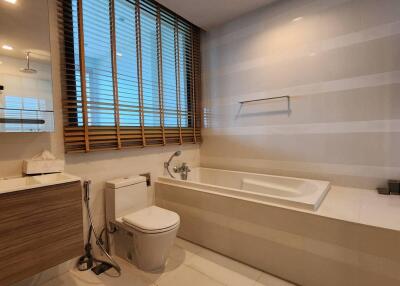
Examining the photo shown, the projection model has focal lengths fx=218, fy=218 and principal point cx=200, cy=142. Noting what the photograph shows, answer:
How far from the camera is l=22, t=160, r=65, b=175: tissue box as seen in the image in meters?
1.51

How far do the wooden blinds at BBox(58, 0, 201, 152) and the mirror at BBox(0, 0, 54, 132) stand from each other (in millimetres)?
166

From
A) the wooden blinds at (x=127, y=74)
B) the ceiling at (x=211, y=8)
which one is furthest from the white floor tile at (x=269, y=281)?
A: the ceiling at (x=211, y=8)

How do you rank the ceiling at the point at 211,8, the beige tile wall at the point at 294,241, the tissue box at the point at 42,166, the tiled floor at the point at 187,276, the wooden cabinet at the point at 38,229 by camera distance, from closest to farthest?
the wooden cabinet at the point at 38,229 < the beige tile wall at the point at 294,241 < the tissue box at the point at 42,166 < the tiled floor at the point at 187,276 < the ceiling at the point at 211,8

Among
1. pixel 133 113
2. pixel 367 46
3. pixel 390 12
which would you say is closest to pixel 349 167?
pixel 367 46

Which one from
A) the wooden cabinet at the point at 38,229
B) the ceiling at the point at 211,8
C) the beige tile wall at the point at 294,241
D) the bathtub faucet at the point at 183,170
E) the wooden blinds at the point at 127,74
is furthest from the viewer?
the bathtub faucet at the point at 183,170

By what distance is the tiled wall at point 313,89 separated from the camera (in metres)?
1.91

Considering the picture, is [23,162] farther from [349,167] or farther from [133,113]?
[349,167]

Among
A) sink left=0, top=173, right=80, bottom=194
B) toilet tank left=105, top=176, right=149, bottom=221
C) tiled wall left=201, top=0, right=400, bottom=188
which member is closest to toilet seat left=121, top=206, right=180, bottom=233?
toilet tank left=105, top=176, right=149, bottom=221

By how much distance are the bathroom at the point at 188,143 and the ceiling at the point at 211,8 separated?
2cm

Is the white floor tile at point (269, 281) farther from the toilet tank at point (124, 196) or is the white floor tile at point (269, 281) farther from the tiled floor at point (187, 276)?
the toilet tank at point (124, 196)

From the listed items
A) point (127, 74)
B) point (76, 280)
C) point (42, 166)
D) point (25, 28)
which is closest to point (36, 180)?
point (42, 166)

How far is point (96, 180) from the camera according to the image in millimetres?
1953

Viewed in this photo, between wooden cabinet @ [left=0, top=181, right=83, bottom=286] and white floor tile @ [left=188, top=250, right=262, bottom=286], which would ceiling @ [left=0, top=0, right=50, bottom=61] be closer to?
wooden cabinet @ [left=0, top=181, right=83, bottom=286]

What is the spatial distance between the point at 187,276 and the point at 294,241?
2.79ft
